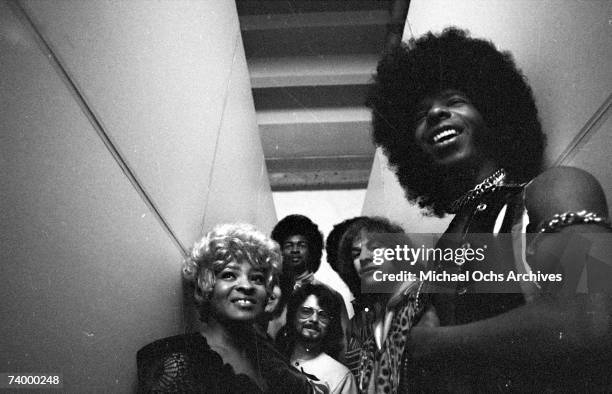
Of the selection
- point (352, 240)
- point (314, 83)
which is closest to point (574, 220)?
point (352, 240)

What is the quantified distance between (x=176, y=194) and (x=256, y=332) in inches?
15.1

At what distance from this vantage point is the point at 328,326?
134cm

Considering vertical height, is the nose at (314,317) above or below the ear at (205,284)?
below

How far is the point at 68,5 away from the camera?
750 millimetres

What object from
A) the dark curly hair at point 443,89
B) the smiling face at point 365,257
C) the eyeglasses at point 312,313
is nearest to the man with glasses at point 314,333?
the eyeglasses at point 312,313

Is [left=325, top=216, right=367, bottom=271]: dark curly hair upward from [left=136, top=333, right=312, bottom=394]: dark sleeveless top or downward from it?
upward

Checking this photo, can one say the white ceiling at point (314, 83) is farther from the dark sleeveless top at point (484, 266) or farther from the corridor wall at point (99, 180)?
the dark sleeveless top at point (484, 266)

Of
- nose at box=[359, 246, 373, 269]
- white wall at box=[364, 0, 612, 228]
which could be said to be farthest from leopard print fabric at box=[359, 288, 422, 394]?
white wall at box=[364, 0, 612, 228]

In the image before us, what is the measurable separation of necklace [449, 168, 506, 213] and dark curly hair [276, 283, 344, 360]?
40 centimetres

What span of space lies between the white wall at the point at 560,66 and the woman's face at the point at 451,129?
0.45 ft

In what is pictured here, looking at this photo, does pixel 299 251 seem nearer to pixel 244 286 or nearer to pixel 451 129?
pixel 244 286

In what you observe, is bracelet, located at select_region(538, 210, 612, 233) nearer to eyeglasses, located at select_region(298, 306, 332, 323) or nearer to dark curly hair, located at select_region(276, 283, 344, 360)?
dark curly hair, located at select_region(276, 283, 344, 360)

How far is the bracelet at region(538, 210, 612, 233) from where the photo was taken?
67 centimetres

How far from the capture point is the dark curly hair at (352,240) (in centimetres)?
118
